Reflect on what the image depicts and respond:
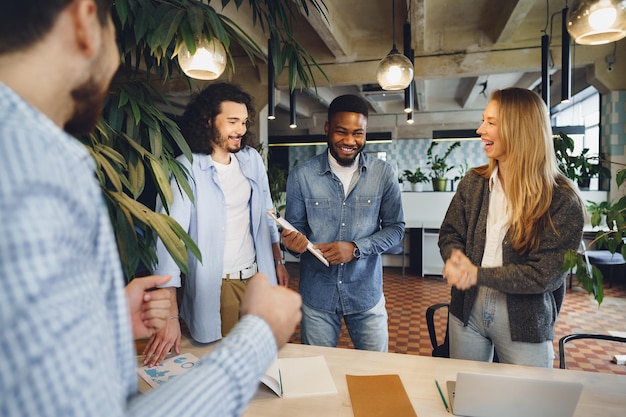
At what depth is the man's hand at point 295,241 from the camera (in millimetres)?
1910

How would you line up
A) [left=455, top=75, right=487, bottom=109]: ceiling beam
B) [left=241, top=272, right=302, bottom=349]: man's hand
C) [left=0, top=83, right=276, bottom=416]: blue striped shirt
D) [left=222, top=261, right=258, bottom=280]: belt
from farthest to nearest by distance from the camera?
1. [left=455, top=75, right=487, bottom=109]: ceiling beam
2. [left=222, top=261, right=258, bottom=280]: belt
3. [left=241, top=272, right=302, bottom=349]: man's hand
4. [left=0, top=83, right=276, bottom=416]: blue striped shirt

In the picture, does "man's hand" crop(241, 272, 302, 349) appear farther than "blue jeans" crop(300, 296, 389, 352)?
No

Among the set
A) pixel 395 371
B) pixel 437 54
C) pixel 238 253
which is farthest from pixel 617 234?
pixel 437 54

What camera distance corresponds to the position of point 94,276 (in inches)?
20.0

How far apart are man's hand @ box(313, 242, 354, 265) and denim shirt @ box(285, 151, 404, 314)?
0.08 metres

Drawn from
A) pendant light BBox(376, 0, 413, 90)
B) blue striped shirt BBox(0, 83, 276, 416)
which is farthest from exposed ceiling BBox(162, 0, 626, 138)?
blue striped shirt BBox(0, 83, 276, 416)

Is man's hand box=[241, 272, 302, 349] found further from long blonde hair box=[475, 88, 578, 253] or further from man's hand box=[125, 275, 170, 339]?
long blonde hair box=[475, 88, 578, 253]

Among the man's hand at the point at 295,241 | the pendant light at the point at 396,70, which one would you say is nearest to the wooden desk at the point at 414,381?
the man's hand at the point at 295,241

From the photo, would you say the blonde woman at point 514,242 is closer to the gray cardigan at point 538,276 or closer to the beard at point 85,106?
the gray cardigan at point 538,276

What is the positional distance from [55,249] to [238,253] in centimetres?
168

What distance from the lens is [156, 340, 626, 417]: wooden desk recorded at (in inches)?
46.9

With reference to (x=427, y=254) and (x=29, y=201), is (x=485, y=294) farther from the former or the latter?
(x=427, y=254)

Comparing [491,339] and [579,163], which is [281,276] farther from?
[579,163]

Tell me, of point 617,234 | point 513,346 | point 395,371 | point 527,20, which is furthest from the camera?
point 527,20
